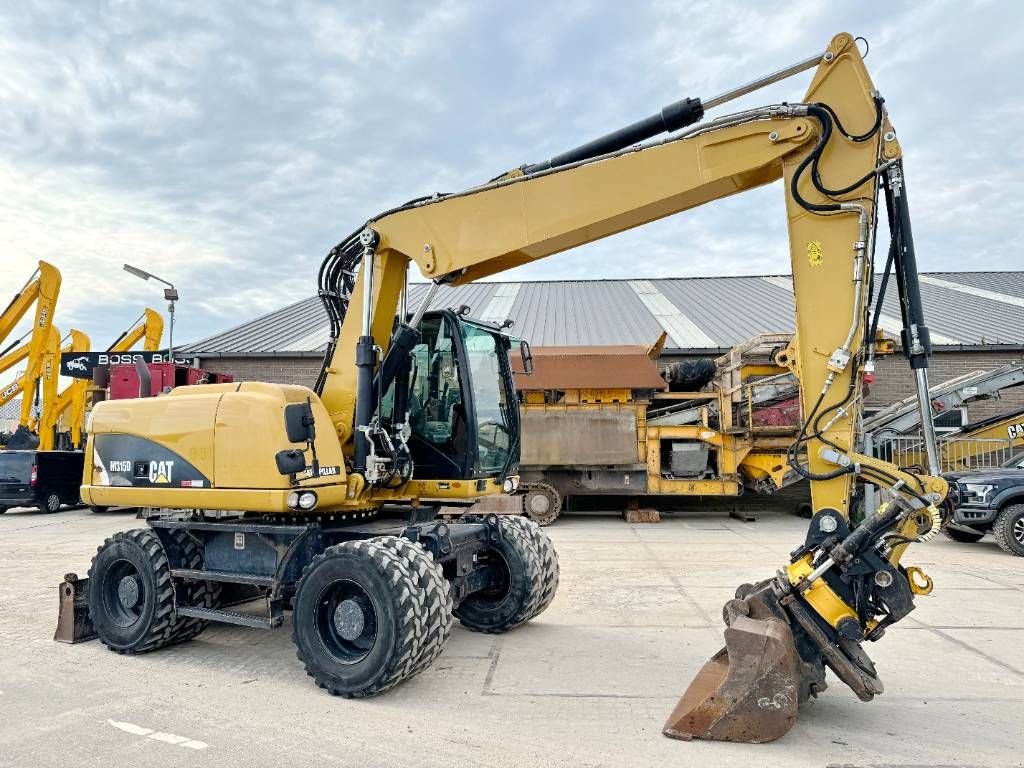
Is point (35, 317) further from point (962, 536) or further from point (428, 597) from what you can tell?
point (962, 536)

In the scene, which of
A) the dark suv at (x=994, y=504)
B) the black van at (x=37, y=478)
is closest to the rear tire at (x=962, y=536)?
the dark suv at (x=994, y=504)

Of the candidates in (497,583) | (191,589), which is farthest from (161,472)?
(497,583)

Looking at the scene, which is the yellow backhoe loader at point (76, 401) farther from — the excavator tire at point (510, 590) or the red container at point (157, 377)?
the excavator tire at point (510, 590)

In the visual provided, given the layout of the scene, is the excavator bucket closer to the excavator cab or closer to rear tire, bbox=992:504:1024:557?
the excavator cab

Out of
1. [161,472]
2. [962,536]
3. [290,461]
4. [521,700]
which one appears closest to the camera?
[521,700]

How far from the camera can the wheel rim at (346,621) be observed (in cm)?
489

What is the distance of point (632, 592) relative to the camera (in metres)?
7.99

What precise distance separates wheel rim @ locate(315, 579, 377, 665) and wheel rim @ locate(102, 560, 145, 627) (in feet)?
6.35

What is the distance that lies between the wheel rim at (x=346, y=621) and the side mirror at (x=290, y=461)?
2.79 ft

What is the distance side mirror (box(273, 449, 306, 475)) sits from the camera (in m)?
5.09

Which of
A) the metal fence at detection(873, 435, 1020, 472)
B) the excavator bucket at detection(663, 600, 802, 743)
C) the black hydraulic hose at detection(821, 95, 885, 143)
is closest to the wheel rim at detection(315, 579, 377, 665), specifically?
the excavator bucket at detection(663, 600, 802, 743)

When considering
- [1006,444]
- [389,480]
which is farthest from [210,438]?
[1006,444]

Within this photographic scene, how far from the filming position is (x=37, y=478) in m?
16.4

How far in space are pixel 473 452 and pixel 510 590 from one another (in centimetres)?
141
